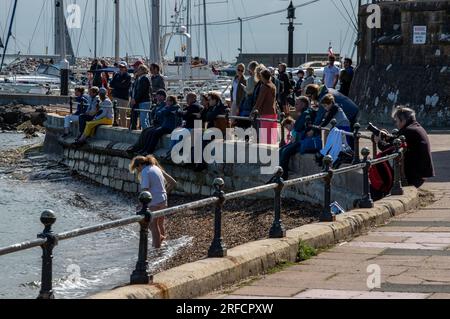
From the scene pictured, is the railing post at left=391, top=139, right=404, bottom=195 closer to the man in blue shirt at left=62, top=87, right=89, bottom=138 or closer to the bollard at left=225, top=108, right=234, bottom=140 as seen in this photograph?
the bollard at left=225, top=108, right=234, bottom=140

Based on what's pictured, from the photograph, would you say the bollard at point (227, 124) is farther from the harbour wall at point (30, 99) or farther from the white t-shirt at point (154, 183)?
the harbour wall at point (30, 99)

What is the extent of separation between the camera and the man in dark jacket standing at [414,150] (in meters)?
15.4

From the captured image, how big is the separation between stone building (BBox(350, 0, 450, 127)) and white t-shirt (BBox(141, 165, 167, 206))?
13.0m

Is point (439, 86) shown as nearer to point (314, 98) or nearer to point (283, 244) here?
point (314, 98)

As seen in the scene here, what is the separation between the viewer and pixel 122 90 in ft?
89.5

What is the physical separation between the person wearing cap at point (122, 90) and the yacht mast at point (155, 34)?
7.52m

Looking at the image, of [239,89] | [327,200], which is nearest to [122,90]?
[239,89]

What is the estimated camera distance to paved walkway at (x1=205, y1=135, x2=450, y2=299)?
8.95 metres

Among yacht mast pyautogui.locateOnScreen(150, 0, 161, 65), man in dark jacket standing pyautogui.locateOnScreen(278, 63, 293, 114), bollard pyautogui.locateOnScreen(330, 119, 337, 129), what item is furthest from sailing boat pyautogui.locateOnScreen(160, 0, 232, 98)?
bollard pyautogui.locateOnScreen(330, 119, 337, 129)
